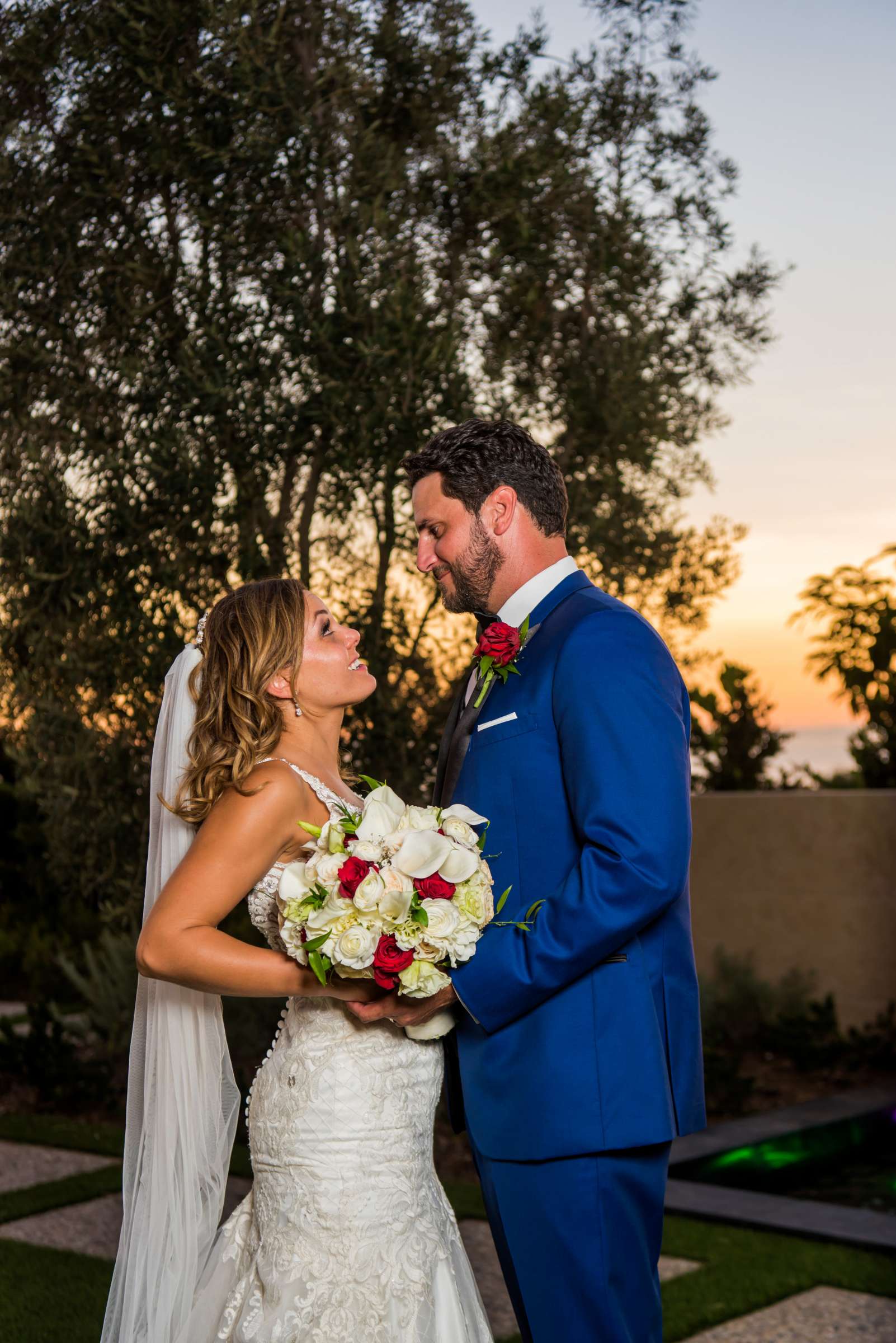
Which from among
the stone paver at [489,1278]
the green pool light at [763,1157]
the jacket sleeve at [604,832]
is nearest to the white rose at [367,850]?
the jacket sleeve at [604,832]

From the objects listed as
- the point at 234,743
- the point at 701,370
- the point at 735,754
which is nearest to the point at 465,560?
the point at 234,743

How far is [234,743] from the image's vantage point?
281 cm

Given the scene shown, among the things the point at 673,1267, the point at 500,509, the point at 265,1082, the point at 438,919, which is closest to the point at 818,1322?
the point at 673,1267

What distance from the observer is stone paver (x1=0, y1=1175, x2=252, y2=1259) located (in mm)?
5008

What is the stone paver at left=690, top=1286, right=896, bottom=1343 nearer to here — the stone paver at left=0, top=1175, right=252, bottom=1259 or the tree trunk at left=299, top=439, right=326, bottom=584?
the stone paver at left=0, top=1175, right=252, bottom=1259

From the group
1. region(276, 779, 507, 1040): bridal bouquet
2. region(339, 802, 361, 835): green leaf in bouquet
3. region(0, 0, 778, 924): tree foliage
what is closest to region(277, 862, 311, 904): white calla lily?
region(276, 779, 507, 1040): bridal bouquet

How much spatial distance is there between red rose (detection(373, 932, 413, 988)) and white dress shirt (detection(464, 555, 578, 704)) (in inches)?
28.8

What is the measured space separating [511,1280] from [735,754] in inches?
314

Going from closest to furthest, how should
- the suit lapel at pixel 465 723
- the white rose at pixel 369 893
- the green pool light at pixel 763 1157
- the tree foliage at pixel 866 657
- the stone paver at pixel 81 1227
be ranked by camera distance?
the white rose at pixel 369 893
the suit lapel at pixel 465 723
the stone paver at pixel 81 1227
the green pool light at pixel 763 1157
the tree foliage at pixel 866 657

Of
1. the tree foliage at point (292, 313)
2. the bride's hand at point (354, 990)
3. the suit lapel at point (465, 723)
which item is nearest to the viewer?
the bride's hand at point (354, 990)

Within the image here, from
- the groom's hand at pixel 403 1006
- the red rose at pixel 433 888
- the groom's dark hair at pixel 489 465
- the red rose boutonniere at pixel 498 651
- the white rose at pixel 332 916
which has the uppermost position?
the groom's dark hair at pixel 489 465

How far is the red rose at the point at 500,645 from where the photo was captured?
8.40ft

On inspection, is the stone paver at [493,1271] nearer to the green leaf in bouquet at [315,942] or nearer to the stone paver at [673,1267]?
the stone paver at [673,1267]

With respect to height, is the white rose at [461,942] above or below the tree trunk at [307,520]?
below
